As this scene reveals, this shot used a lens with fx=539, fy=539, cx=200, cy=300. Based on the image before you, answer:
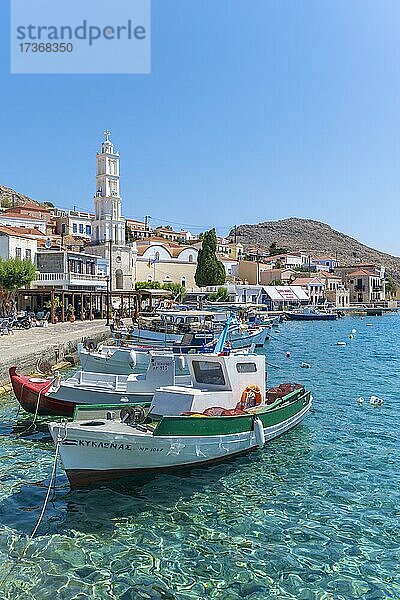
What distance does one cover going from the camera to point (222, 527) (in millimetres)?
9398

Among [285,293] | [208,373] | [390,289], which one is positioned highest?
[390,289]

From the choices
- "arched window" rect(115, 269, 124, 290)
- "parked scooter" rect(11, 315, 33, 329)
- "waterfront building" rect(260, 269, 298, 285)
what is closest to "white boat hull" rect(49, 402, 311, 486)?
"parked scooter" rect(11, 315, 33, 329)

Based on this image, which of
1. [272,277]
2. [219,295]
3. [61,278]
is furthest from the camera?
[272,277]

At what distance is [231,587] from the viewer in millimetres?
7590

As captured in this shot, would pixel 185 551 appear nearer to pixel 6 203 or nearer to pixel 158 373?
pixel 158 373

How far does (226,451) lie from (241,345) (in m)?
26.7

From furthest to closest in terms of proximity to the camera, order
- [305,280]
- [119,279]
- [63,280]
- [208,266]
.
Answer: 1. [305,280]
2. [208,266]
3. [119,279]
4. [63,280]

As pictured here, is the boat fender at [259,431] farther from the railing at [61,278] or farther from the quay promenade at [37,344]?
the railing at [61,278]

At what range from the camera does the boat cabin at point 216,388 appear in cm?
1251

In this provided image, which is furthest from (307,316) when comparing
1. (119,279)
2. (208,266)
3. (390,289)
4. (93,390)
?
(390,289)

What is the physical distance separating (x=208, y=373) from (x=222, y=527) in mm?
4624

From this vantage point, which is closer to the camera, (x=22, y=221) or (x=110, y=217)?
(x=22, y=221)

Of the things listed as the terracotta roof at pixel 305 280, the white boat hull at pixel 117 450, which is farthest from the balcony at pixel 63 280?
the terracotta roof at pixel 305 280

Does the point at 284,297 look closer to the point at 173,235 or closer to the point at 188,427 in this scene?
the point at 173,235
